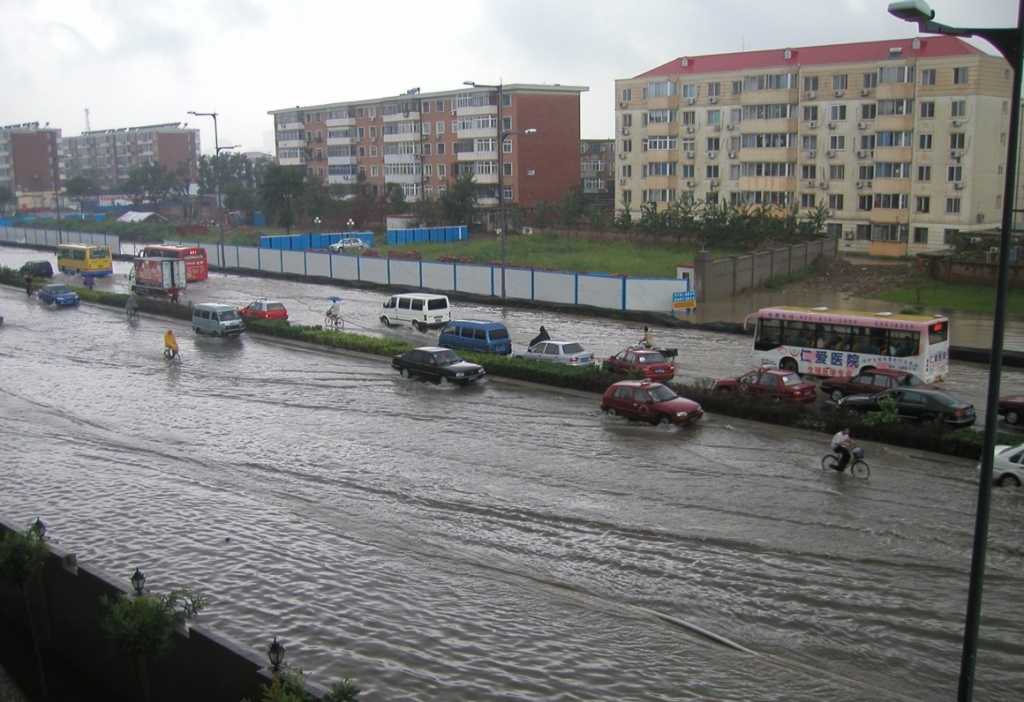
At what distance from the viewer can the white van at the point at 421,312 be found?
4200 cm

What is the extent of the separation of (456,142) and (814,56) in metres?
36.9

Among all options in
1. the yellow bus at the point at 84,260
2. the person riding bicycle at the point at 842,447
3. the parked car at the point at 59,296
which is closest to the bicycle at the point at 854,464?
the person riding bicycle at the point at 842,447

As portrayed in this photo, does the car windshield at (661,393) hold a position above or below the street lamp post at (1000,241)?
below

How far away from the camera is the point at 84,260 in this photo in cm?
6612

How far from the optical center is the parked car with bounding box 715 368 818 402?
2658 centimetres

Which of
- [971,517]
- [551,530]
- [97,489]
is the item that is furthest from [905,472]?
[97,489]

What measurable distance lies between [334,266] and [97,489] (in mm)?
39699

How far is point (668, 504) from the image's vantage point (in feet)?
65.3

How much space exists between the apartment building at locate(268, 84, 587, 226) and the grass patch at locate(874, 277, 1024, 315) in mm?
40090

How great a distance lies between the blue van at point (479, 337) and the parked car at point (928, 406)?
13.6 metres

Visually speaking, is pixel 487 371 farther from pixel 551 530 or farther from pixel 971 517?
pixel 971 517

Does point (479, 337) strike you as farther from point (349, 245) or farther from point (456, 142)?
point (456, 142)

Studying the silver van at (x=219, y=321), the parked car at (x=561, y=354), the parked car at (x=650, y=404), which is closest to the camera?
the parked car at (x=650, y=404)

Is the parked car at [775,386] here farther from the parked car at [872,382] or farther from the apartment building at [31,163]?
the apartment building at [31,163]
